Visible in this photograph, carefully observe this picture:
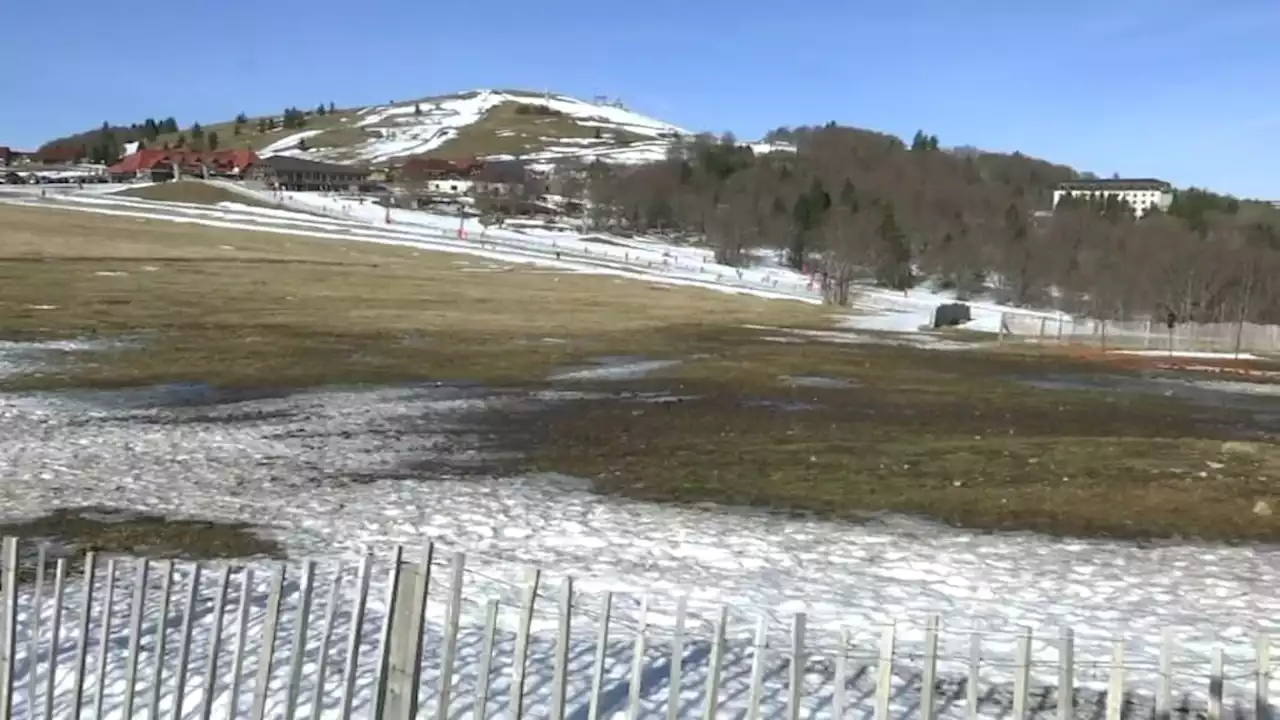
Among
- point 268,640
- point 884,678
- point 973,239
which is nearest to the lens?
point 884,678

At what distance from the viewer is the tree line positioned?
11644 cm

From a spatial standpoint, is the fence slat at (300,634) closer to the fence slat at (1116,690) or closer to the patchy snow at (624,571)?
the patchy snow at (624,571)

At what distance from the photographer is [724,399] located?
2670 centimetres

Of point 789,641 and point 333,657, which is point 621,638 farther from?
point 333,657

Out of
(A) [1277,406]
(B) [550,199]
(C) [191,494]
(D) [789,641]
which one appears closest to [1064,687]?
(D) [789,641]

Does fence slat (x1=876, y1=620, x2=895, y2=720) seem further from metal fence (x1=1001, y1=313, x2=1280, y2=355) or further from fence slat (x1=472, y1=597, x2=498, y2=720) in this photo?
metal fence (x1=1001, y1=313, x2=1280, y2=355)

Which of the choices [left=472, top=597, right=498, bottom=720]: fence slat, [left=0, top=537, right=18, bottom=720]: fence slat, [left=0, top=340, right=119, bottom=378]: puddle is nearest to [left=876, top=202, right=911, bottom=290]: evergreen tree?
[left=0, top=340, right=119, bottom=378]: puddle

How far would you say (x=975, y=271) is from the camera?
480 feet

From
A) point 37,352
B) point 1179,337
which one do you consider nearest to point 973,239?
point 1179,337

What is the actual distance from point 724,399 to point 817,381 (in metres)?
5.12

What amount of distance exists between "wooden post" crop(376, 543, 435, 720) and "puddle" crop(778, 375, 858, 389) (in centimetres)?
2346

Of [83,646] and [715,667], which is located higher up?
[715,667]

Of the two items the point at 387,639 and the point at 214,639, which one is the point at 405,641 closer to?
the point at 387,639

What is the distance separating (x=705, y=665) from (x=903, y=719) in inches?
64.4
